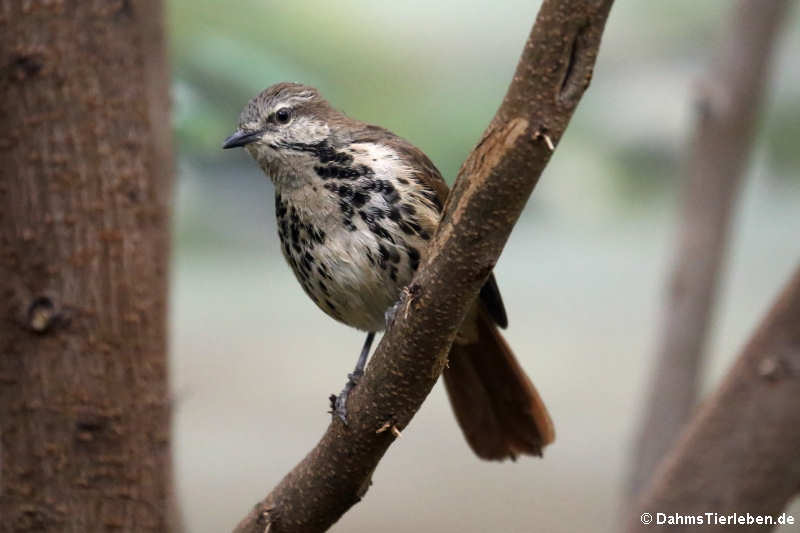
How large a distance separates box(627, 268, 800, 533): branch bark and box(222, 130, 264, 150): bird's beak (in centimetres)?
154

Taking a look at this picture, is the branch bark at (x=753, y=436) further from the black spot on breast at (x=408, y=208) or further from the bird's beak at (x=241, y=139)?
the bird's beak at (x=241, y=139)

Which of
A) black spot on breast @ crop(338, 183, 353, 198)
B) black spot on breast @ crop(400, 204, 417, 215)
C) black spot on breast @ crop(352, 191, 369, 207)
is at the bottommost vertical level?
black spot on breast @ crop(400, 204, 417, 215)

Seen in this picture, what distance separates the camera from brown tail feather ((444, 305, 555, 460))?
7.88 feet

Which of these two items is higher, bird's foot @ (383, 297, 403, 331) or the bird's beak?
the bird's beak

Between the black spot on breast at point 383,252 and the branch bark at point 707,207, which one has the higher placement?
the branch bark at point 707,207

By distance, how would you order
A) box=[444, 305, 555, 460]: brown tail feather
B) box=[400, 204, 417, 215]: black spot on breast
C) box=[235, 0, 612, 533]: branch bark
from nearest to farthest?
1. box=[235, 0, 612, 533]: branch bark
2. box=[400, 204, 417, 215]: black spot on breast
3. box=[444, 305, 555, 460]: brown tail feather

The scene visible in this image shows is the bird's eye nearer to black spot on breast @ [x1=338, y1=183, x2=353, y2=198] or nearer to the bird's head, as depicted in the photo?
the bird's head

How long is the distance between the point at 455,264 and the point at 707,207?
2273mm

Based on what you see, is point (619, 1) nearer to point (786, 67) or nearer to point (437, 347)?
point (786, 67)

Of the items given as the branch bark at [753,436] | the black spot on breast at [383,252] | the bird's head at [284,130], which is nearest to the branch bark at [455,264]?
the black spot on breast at [383,252]

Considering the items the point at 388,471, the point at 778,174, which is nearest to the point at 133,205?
the point at 388,471

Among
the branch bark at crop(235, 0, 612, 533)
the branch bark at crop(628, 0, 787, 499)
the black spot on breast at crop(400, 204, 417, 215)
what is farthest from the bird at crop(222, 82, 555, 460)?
the branch bark at crop(628, 0, 787, 499)

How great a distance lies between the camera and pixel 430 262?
1584 millimetres

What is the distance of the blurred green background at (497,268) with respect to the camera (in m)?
3.90
